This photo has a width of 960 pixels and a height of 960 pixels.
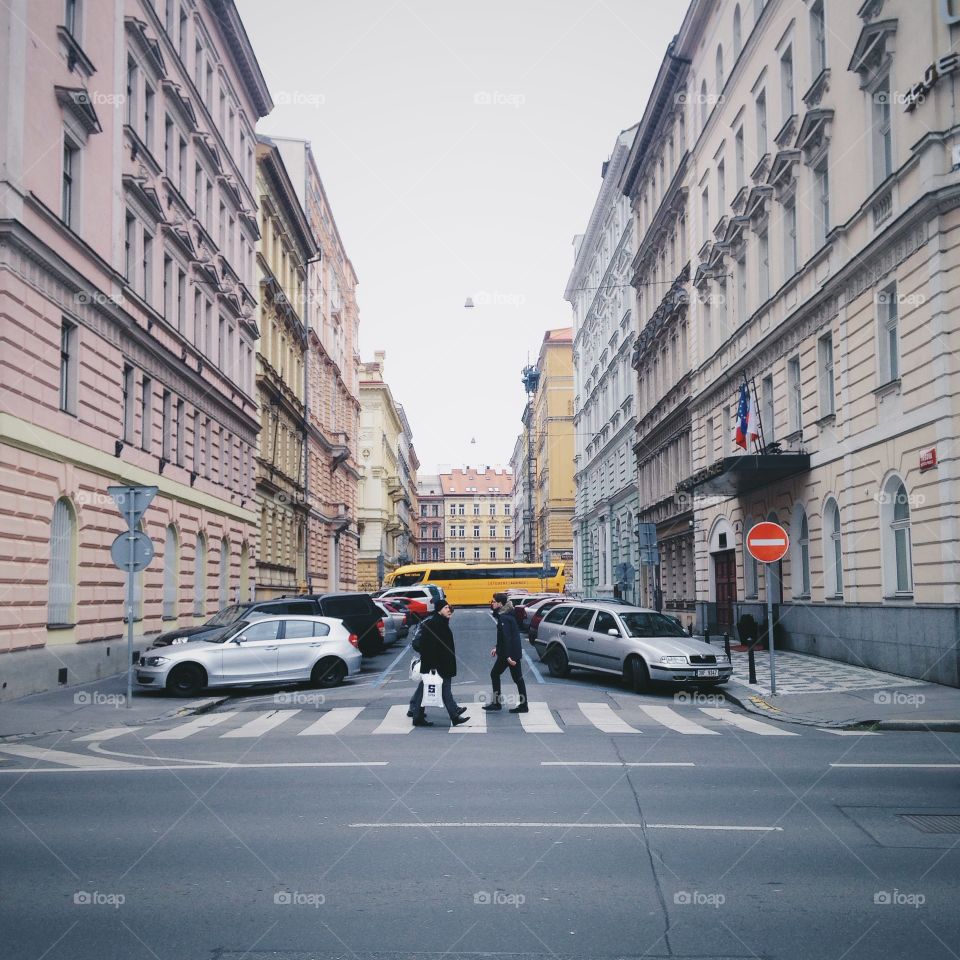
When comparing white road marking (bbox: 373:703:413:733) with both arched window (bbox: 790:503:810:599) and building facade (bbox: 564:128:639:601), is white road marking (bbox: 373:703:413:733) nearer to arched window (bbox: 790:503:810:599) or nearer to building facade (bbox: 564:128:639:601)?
arched window (bbox: 790:503:810:599)

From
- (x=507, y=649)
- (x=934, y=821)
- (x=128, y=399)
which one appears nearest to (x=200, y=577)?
(x=128, y=399)

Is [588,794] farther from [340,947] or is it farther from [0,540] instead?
[0,540]

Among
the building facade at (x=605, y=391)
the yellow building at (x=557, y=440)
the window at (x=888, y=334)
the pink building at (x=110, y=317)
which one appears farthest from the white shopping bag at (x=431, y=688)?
the yellow building at (x=557, y=440)

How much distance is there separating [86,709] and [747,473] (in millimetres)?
15836

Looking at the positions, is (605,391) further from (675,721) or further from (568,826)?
(568,826)

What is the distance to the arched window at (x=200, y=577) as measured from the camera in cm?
3192

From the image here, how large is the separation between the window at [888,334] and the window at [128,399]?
15919 mm

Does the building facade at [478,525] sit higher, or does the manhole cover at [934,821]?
the building facade at [478,525]

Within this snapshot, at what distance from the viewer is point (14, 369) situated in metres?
18.1

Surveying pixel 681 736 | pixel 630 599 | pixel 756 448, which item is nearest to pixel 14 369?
pixel 681 736

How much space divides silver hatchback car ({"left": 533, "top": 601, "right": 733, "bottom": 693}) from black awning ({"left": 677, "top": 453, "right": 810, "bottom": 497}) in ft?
18.4

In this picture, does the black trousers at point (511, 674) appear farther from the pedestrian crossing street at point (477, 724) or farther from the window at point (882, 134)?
the window at point (882, 134)

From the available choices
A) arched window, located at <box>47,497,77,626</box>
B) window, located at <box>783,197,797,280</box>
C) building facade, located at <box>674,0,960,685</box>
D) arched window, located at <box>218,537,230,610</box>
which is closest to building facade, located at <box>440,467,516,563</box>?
arched window, located at <box>218,537,230,610</box>

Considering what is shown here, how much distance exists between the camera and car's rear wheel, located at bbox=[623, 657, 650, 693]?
62.4 ft
